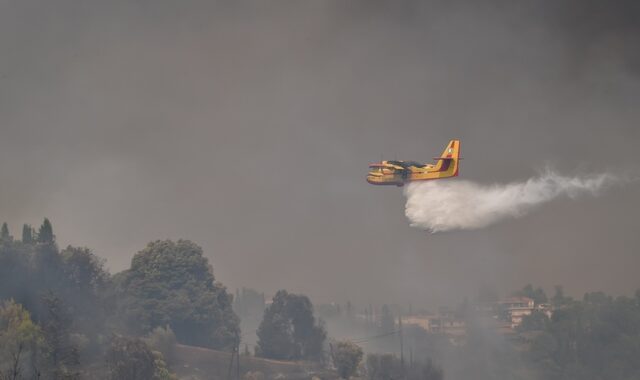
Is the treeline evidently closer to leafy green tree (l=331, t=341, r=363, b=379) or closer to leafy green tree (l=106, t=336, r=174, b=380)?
leafy green tree (l=106, t=336, r=174, b=380)

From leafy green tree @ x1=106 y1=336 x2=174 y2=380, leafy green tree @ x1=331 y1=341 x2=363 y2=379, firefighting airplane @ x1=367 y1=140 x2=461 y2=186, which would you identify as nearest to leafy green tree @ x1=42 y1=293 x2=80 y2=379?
leafy green tree @ x1=106 y1=336 x2=174 y2=380

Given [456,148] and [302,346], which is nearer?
[456,148]

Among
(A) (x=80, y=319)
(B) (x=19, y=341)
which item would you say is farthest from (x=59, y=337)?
(A) (x=80, y=319)

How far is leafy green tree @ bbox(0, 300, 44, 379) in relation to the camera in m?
145

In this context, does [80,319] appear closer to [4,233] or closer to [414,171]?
[4,233]

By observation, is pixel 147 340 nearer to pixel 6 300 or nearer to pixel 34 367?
pixel 6 300

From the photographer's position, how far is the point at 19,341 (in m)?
152

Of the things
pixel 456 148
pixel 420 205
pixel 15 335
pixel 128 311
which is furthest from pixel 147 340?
pixel 456 148

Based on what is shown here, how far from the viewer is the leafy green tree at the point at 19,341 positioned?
145375mm

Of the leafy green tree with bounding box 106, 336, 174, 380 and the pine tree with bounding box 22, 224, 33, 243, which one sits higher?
the pine tree with bounding box 22, 224, 33, 243

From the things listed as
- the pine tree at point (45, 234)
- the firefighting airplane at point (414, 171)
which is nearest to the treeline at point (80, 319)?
the pine tree at point (45, 234)

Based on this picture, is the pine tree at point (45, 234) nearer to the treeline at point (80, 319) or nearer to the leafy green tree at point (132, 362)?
the treeline at point (80, 319)

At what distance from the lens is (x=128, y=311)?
192750mm

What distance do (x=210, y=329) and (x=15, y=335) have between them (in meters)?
50.1
